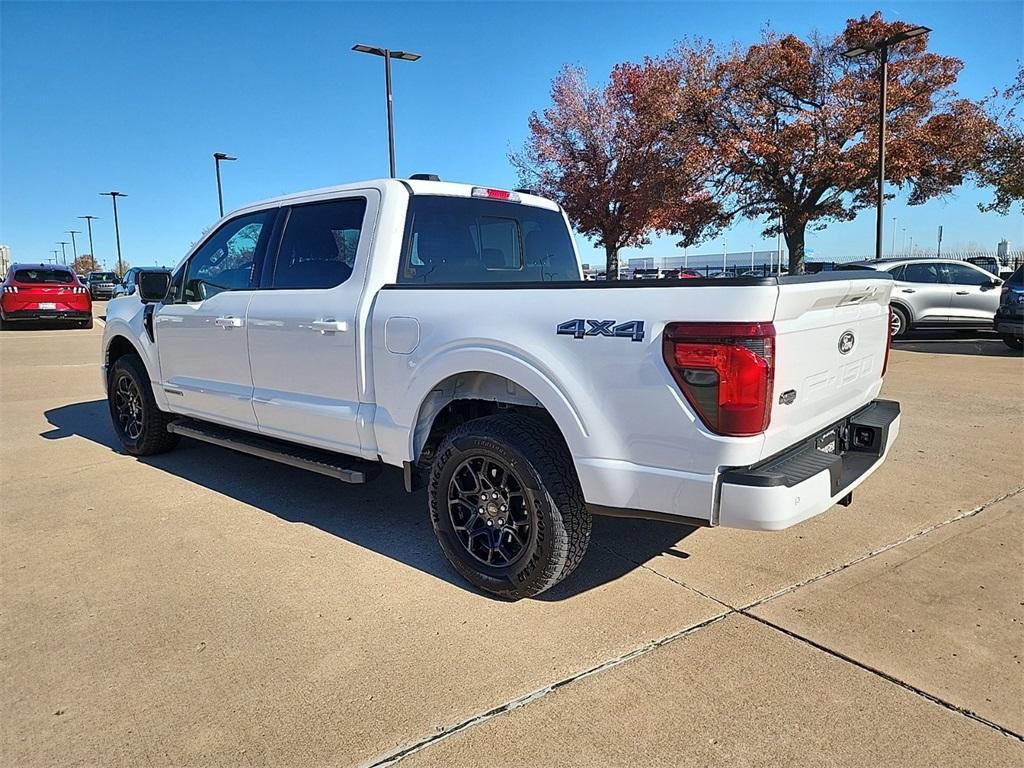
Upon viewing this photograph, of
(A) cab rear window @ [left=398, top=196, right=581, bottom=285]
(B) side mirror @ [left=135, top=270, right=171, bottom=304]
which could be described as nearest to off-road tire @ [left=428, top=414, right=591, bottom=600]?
(A) cab rear window @ [left=398, top=196, right=581, bottom=285]

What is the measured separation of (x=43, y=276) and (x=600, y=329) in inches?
826

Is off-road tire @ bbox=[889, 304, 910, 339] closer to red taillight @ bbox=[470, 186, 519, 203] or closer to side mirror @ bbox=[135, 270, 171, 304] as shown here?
red taillight @ bbox=[470, 186, 519, 203]

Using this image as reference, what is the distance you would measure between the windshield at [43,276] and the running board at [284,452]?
56.1 ft

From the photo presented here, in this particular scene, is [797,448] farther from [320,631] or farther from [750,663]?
[320,631]

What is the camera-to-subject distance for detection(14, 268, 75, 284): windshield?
19.0 meters

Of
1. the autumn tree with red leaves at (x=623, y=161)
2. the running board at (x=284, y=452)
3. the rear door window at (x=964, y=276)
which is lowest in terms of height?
the running board at (x=284, y=452)

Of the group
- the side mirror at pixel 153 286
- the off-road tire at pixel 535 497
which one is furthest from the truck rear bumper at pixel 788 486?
the side mirror at pixel 153 286

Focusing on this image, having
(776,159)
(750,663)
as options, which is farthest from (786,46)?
A: (750,663)

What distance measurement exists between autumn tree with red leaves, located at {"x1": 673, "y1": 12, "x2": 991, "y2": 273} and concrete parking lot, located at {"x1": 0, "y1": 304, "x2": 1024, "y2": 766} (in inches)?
727

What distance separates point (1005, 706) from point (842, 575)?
3.45ft

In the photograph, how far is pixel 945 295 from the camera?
44.0 feet

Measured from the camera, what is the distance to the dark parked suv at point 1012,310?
1115cm

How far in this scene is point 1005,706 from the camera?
2471mm

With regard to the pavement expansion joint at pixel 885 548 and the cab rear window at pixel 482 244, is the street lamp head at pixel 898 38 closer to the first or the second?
the pavement expansion joint at pixel 885 548
